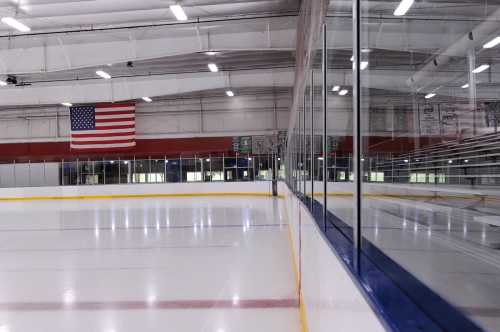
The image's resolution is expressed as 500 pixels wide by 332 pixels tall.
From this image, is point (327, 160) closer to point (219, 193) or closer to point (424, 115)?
point (424, 115)

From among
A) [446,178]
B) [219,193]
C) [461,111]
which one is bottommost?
[219,193]

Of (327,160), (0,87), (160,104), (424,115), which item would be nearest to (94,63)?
(0,87)

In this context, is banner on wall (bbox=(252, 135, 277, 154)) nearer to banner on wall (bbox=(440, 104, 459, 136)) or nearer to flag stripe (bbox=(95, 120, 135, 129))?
flag stripe (bbox=(95, 120, 135, 129))

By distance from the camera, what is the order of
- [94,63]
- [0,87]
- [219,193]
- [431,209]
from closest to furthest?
[431,209] → [94,63] → [0,87] → [219,193]

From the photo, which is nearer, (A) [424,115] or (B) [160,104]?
(A) [424,115]

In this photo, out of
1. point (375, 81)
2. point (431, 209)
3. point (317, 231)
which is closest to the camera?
point (431, 209)

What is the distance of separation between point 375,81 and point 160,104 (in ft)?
72.3

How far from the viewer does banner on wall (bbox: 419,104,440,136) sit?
4.22 feet

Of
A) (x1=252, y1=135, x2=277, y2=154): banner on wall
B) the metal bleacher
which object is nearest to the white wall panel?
(x1=252, y1=135, x2=277, y2=154): banner on wall

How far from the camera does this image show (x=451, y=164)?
4.11 ft

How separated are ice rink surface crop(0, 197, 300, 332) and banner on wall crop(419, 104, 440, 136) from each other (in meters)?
2.46

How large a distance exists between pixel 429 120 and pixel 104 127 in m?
19.8

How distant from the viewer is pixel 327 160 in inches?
96.8

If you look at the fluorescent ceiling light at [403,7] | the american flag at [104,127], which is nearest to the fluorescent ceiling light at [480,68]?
the fluorescent ceiling light at [403,7]
